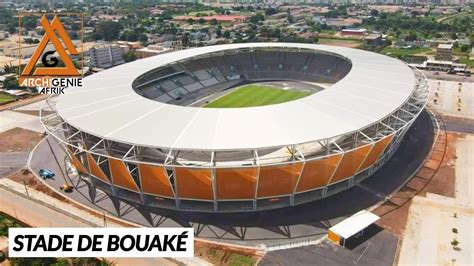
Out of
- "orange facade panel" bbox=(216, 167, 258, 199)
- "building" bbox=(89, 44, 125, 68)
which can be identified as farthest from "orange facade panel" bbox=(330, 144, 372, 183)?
"building" bbox=(89, 44, 125, 68)

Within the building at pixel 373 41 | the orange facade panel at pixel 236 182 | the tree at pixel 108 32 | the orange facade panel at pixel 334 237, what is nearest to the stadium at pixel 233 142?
the orange facade panel at pixel 236 182

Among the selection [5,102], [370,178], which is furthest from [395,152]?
[5,102]

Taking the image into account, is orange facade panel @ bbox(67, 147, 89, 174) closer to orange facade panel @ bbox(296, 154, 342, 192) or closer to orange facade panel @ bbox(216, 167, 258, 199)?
orange facade panel @ bbox(216, 167, 258, 199)

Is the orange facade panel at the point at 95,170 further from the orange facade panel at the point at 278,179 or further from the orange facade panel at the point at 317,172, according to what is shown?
the orange facade panel at the point at 317,172

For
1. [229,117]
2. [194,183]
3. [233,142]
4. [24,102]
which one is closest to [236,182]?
[233,142]

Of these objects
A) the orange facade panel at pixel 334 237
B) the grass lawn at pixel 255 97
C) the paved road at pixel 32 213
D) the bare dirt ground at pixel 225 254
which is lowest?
the paved road at pixel 32 213

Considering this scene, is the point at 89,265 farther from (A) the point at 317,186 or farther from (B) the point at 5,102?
(B) the point at 5,102
